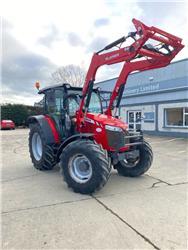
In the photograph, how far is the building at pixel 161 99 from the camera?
51.8 ft

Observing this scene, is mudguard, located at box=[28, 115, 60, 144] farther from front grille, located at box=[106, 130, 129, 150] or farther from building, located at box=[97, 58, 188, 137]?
building, located at box=[97, 58, 188, 137]

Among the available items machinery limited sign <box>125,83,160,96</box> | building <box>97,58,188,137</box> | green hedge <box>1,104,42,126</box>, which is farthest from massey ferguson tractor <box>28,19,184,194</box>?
green hedge <box>1,104,42,126</box>

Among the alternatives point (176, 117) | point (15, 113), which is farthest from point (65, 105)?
point (15, 113)

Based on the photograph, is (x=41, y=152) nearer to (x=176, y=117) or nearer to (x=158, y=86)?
(x=176, y=117)

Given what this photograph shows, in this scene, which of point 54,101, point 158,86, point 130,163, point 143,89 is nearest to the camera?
point 130,163

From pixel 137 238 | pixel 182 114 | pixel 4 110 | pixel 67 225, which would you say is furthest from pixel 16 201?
pixel 4 110

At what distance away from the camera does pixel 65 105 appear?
6.08 meters

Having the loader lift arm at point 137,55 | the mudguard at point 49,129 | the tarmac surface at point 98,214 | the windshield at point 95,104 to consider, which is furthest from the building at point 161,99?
the tarmac surface at point 98,214

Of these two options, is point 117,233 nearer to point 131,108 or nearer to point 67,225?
point 67,225

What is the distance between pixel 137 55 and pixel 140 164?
2721 millimetres

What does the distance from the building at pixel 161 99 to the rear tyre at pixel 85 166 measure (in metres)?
9.74

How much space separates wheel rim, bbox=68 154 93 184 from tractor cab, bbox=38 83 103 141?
108 cm

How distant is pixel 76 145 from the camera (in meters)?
4.98

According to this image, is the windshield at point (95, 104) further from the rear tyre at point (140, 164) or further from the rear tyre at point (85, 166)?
the rear tyre at point (85, 166)
